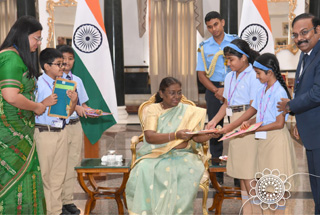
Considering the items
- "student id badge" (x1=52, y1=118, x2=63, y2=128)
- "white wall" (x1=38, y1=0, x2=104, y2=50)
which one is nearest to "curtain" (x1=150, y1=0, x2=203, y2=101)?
"white wall" (x1=38, y1=0, x2=104, y2=50)

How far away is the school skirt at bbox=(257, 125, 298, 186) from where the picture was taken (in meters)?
3.16

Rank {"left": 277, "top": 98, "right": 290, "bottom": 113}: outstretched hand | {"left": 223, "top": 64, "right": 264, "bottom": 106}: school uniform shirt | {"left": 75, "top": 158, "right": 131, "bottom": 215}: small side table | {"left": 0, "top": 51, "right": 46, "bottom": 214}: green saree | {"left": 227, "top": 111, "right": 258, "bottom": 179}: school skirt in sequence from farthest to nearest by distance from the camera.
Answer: {"left": 75, "top": 158, "right": 131, "bottom": 215}: small side table, {"left": 223, "top": 64, "right": 264, "bottom": 106}: school uniform shirt, {"left": 227, "top": 111, "right": 258, "bottom": 179}: school skirt, {"left": 277, "top": 98, "right": 290, "bottom": 113}: outstretched hand, {"left": 0, "top": 51, "right": 46, "bottom": 214}: green saree

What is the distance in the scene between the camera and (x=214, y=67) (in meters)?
4.92

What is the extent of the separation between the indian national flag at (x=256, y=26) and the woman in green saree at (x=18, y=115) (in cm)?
313

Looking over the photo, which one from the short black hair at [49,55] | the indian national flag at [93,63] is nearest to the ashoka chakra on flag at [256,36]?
the indian national flag at [93,63]

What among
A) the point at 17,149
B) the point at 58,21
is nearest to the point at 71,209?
the point at 17,149

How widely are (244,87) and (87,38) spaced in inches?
88.1

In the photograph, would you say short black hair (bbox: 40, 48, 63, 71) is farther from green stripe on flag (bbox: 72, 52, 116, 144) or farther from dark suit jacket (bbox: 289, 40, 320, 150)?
dark suit jacket (bbox: 289, 40, 320, 150)

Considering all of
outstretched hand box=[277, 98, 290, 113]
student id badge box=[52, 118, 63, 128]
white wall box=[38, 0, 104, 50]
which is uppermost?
white wall box=[38, 0, 104, 50]

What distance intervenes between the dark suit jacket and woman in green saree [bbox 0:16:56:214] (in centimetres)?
191

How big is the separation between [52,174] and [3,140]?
84 cm

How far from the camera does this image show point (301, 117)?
3090 mm

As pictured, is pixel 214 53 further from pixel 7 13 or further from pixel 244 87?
pixel 7 13

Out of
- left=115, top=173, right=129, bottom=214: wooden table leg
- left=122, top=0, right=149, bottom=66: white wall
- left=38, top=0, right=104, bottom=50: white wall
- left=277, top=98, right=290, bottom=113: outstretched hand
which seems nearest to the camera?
left=277, top=98, right=290, bottom=113: outstretched hand
